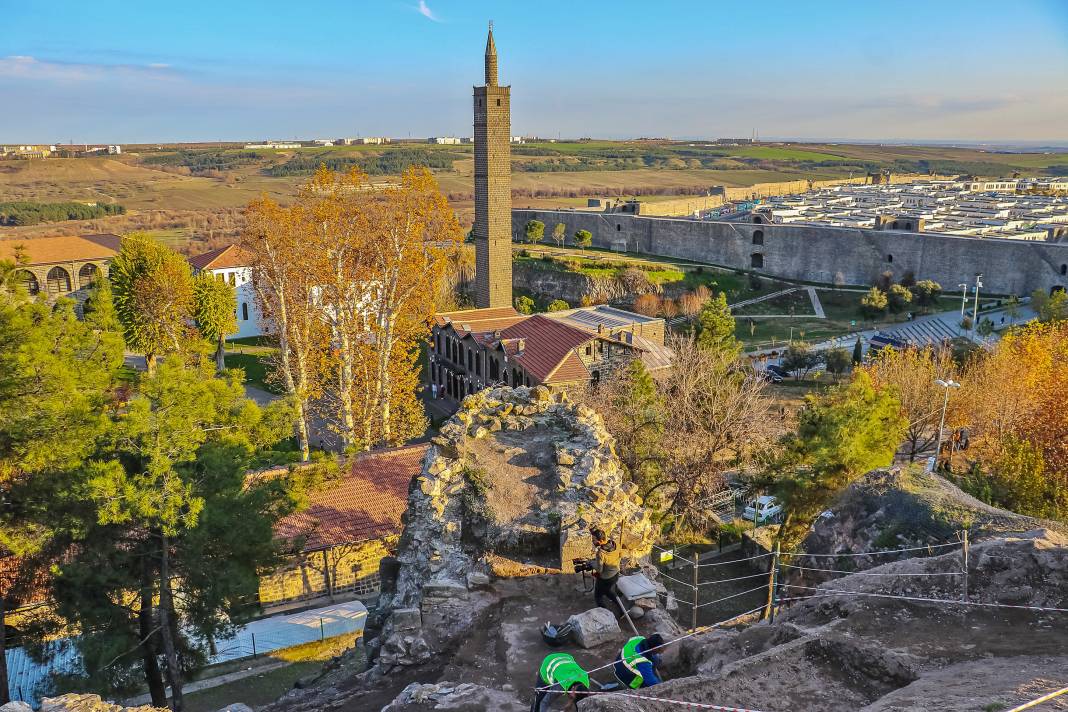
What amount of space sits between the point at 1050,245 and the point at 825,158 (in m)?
164

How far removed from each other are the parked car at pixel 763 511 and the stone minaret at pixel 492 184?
23638 mm

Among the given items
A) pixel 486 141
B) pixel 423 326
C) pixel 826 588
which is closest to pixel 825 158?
pixel 486 141

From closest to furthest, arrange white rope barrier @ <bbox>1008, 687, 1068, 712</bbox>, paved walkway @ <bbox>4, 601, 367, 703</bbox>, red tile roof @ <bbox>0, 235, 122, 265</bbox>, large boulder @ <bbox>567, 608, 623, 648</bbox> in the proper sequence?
white rope barrier @ <bbox>1008, 687, 1068, 712</bbox>, large boulder @ <bbox>567, 608, 623, 648</bbox>, paved walkway @ <bbox>4, 601, 367, 703</bbox>, red tile roof @ <bbox>0, 235, 122, 265</bbox>

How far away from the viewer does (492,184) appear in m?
41.2

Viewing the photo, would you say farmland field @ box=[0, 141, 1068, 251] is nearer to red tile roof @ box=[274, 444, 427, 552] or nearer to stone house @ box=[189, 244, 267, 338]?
stone house @ box=[189, 244, 267, 338]

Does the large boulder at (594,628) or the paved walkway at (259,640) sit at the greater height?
the large boulder at (594,628)

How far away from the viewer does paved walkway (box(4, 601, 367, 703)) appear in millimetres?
12409

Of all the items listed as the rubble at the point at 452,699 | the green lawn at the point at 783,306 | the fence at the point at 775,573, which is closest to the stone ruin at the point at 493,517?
the fence at the point at 775,573

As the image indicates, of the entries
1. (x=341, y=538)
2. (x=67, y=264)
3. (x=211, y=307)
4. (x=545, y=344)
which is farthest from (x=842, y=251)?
(x=67, y=264)

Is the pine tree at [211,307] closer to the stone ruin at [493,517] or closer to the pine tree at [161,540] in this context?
the pine tree at [161,540]

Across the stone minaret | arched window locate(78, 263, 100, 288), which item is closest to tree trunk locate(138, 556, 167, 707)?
the stone minaret

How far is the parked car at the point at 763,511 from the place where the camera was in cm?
2058

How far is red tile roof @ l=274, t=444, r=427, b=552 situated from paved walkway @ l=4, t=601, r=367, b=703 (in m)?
1.48

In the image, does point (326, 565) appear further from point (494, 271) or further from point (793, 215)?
point (793, 215)
